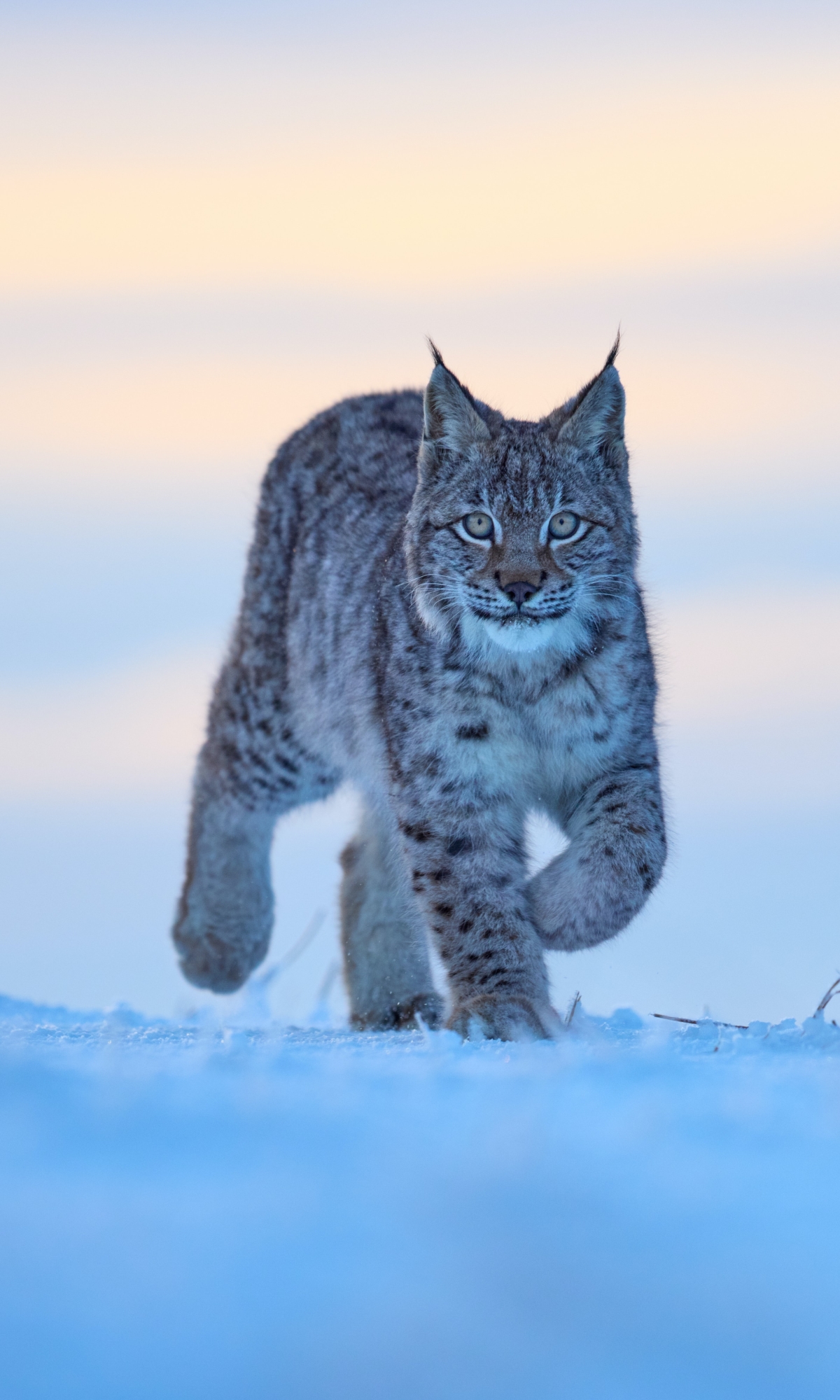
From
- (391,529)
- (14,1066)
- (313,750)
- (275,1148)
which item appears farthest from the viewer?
(313,750)

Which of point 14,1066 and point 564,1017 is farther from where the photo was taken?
point 564,1017

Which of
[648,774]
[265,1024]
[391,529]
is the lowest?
[265,1024]

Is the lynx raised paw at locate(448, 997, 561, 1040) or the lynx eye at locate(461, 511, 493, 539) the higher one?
the lynx eye at locate(461, 511, 493, 539)

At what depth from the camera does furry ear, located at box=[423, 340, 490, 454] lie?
4.41 meters

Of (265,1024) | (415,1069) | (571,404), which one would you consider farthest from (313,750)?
(415,1069)

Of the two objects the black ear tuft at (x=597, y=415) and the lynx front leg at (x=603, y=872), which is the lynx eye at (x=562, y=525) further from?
the lynx front leg at (x=603, y=872)

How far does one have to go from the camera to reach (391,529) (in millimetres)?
5379

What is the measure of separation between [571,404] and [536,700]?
84cm

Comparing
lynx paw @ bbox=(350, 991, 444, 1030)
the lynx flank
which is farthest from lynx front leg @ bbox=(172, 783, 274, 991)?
the lynx flank

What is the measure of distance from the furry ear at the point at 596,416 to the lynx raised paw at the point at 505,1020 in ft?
5.05

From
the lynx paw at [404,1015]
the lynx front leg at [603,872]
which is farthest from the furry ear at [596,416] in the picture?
the lynx paw at [404,1015]

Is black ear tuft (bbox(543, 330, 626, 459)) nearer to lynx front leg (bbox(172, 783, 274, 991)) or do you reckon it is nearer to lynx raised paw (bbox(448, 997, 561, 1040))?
lynx raised paw (bbox(448, 997, 561, 1040))

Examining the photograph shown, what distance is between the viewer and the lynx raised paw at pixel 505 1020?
382cm

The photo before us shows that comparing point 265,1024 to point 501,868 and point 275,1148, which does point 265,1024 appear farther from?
point 275,1148
